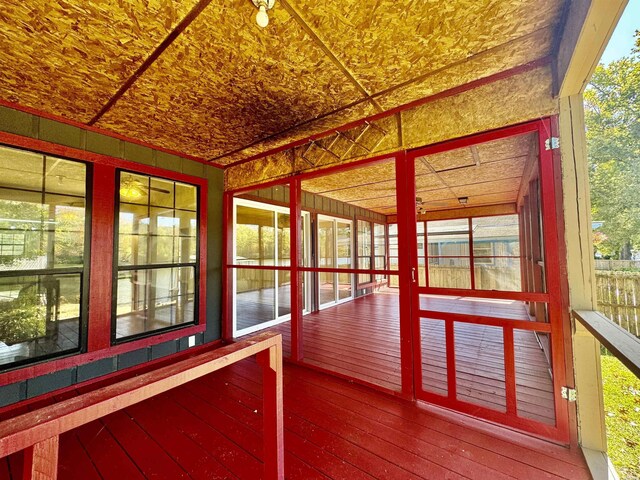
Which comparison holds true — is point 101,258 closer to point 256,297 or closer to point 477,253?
point 256,297

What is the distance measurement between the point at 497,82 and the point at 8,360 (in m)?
4.42

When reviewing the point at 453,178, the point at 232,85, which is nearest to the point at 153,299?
the point at 232,85

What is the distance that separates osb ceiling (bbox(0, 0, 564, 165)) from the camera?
4.47 feet

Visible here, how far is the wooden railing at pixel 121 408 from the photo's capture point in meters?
0.57

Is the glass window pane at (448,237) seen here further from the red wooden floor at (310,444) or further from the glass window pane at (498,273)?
the red wooden floor at (310,444)

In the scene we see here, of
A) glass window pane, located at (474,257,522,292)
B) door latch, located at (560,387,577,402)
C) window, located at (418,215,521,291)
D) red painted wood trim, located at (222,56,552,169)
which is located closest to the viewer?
door latch, located at (560,387,577,402)

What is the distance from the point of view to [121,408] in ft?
2.10

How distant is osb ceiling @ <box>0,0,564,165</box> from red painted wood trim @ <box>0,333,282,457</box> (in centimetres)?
170

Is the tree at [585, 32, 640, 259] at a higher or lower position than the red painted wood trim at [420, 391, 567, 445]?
higher

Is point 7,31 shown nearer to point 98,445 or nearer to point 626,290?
point 98,445


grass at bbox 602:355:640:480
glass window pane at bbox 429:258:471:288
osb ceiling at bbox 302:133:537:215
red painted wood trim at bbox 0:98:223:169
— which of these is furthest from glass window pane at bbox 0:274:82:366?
glass window pane at bbox 429:258:471:288

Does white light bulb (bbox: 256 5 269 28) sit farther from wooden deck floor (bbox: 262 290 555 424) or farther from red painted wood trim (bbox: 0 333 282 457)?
wooden deck floor (bbox: 262 290 555 424)

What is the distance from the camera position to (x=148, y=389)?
75cm

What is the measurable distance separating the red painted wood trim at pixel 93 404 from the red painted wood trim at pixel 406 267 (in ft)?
5.28
